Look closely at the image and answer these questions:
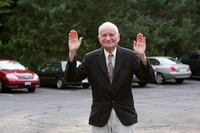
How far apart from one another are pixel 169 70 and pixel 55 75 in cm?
622

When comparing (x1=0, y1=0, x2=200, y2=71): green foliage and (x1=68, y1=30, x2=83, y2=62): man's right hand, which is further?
(x1=0, y1=0, x2=200, y2=71): green foliage

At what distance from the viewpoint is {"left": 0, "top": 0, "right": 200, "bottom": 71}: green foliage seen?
25.3m

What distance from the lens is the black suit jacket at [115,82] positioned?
3900 millimetres

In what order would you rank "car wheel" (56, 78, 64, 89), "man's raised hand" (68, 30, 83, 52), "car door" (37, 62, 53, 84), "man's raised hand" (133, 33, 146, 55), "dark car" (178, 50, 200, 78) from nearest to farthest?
1. "man's raised hand" (133, 33, 146, 55)
2. "man's raised hand" (68, 30, 83, 52)
3. "car wheel" (56, 78, 64, 89)
4. "car door" (37, 62, 53, 84)
5. "dark car" (178, 50, 200, 78)

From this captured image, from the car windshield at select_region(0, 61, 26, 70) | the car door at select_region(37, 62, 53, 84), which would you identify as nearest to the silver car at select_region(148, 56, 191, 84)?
the car door at select_region(37, 62, 53, 84)

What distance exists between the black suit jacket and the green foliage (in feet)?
68.0

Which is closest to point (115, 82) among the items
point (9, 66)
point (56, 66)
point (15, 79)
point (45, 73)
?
point (15, 79)

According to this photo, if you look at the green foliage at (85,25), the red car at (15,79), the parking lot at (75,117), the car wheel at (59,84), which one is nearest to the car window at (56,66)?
the car wheel at (59,84)

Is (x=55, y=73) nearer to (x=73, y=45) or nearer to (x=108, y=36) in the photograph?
(x=73, y=45)

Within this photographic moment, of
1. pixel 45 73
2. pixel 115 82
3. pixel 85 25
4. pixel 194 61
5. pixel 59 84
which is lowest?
pixel 59 84

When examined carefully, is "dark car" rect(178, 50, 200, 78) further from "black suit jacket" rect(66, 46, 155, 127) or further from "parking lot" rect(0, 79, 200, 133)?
"black suit jacket" rect(66, 46, 155, 127)

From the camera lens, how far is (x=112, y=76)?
3934 millimetres

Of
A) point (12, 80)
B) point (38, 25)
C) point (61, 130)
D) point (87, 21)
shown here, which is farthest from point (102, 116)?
point (87, 21)

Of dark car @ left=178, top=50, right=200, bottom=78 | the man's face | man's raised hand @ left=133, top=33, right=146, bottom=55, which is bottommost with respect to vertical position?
dark car @ left=178, top=50, right=200, bottom=78
